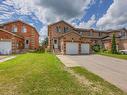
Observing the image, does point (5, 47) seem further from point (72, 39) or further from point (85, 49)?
point (85, 49)

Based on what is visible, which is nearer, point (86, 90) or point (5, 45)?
point (86, 90)

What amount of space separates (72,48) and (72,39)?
1907mm

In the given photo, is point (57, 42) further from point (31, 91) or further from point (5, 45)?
point (31, 91)

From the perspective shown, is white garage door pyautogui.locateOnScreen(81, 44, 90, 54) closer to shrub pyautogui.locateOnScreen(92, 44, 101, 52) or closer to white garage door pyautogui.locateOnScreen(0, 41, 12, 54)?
shrub pyautogui.locateOnScreen(92, 44, 101, 52)

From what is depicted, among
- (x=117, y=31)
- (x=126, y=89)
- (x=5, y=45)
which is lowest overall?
(x=126, y=89)

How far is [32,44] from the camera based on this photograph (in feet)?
122

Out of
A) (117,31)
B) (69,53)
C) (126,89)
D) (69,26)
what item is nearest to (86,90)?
(126,89)

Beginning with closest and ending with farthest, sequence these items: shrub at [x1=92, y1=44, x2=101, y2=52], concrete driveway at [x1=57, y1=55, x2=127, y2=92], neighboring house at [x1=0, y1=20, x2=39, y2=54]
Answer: concrete driveway at [x1=57, y1=55, x2=127, y2=92]
neighboring house at [x1=0, y1=20, x2=39, y2=54]
shrub at [x1=92, y1=44, x2=101, y2=52]

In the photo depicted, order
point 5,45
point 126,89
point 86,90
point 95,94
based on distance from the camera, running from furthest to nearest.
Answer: point 5,45
point 126,89
point 86,90
point 95,94

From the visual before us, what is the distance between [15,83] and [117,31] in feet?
153

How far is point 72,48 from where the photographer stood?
3244cm

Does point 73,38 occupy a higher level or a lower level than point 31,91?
higher

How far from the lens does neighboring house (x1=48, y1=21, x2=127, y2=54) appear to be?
32219mm

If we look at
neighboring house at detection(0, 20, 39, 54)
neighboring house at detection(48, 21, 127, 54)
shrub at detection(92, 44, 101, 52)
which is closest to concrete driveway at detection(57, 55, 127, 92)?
neighboring house at detection(48, 21, 127, 54)
